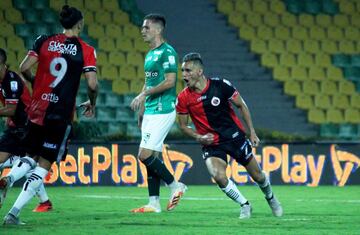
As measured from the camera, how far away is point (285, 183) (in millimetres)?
16812

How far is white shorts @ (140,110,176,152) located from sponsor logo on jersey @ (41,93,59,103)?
1.89m

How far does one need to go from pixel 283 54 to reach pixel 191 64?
12496 mm

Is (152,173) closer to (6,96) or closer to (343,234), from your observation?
(6,96)

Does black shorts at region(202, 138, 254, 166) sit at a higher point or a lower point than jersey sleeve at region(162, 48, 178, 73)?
lower

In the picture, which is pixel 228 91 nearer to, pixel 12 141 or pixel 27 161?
pixel 27 161

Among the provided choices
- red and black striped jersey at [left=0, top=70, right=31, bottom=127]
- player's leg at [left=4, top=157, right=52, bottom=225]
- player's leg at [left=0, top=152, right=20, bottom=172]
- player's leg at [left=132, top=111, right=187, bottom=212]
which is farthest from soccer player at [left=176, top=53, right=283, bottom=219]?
player's leg at [left=0, top=152, right=20, bottom=172]

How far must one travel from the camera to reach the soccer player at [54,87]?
861cm

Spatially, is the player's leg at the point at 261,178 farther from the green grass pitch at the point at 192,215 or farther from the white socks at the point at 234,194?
the white socks at the point at 234,194

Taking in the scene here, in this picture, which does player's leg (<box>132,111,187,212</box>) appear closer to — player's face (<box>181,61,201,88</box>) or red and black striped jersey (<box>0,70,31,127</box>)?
player's face (<box>181,61,201,88</box>)

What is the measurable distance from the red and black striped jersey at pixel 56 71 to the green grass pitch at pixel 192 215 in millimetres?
1096

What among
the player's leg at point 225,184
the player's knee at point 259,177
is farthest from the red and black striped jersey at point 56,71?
the player's knee at point 259,177

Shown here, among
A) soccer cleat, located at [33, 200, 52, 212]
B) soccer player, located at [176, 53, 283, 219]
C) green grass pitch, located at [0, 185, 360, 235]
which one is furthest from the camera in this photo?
soccer cleat, located at [33, 200, 52, 212]

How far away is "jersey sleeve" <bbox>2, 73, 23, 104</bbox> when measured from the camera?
1003 cm

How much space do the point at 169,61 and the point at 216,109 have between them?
785 mm
